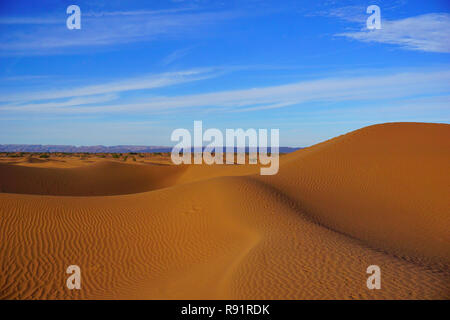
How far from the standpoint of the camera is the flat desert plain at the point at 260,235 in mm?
7492

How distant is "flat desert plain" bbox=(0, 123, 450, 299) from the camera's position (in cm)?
749

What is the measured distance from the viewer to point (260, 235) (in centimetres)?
1043

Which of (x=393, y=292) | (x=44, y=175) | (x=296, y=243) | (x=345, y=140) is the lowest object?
(x=393, y=292)

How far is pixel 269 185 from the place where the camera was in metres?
15.9

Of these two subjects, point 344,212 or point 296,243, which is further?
point 344,212
